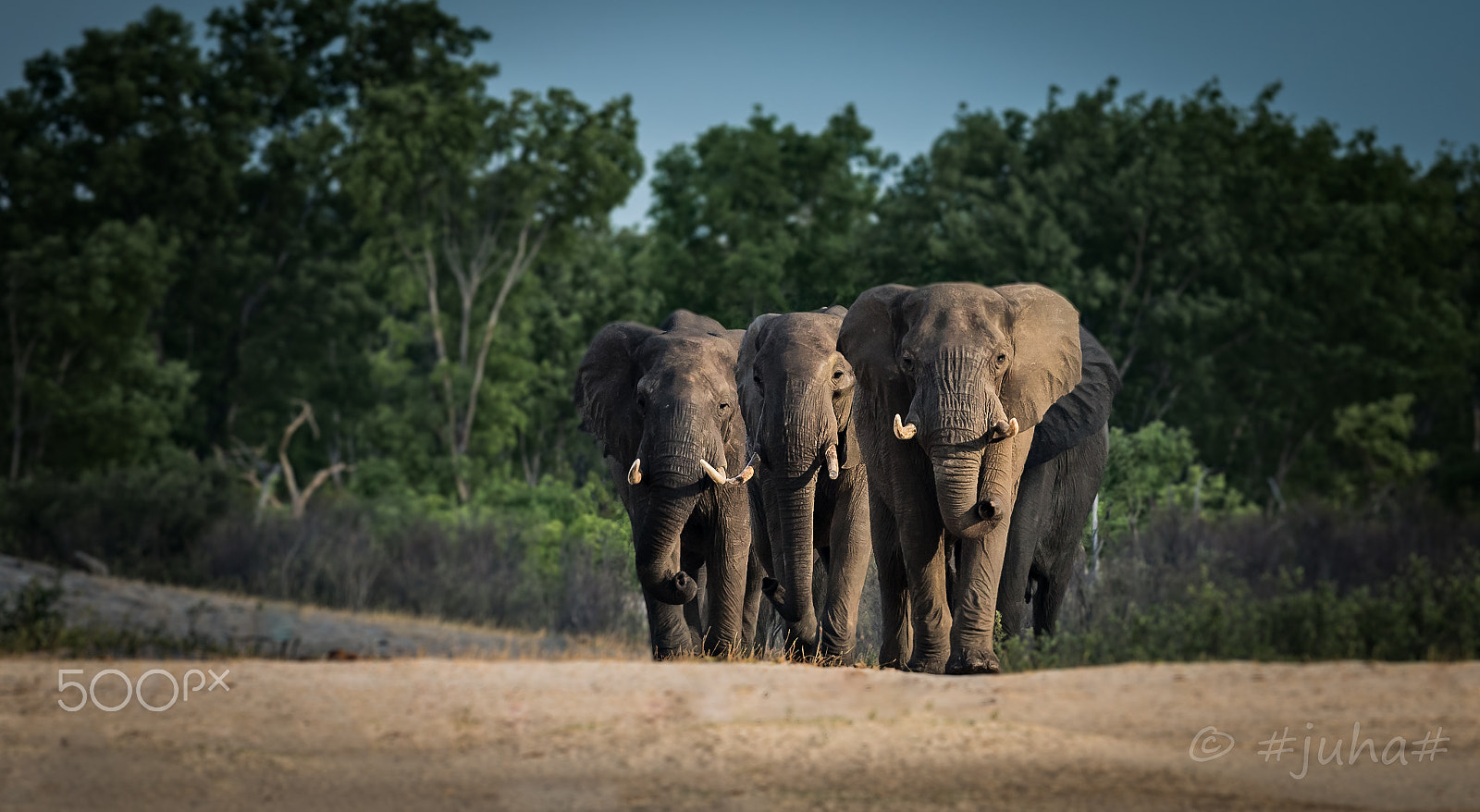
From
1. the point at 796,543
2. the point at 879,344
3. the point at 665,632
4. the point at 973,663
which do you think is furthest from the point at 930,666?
the point at 665,632

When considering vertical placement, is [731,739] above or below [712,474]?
below

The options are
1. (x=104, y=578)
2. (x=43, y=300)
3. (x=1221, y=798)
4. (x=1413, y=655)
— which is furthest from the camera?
(x=43, y=300)

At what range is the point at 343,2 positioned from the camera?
46.8 metres

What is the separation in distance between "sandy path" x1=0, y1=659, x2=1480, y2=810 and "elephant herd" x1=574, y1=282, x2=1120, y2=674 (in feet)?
2.86

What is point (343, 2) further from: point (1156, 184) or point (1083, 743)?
point (1083, 743)

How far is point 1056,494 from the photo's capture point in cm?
1204

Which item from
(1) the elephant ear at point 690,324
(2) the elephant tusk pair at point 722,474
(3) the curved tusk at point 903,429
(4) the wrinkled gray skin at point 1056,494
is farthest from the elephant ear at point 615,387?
(4) the wrinkled gray skin at point 1056,494

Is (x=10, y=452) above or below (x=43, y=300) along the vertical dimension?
below

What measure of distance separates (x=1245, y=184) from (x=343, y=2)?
26853mm

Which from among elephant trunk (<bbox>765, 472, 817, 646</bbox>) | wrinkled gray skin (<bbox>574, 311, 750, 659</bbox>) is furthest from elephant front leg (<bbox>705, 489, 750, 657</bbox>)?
elephant trunk (<bbox>765, 472, 817, 646</bbox>)

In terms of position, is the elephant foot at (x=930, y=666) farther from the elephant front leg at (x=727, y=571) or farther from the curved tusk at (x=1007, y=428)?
the elephant front leg at (x=727, y=571)

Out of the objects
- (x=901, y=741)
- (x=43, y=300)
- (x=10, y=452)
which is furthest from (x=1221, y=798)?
(x=10, y=452)

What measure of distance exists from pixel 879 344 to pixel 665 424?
177 cm

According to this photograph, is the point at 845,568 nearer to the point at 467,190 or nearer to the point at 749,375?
the point at 749,375
